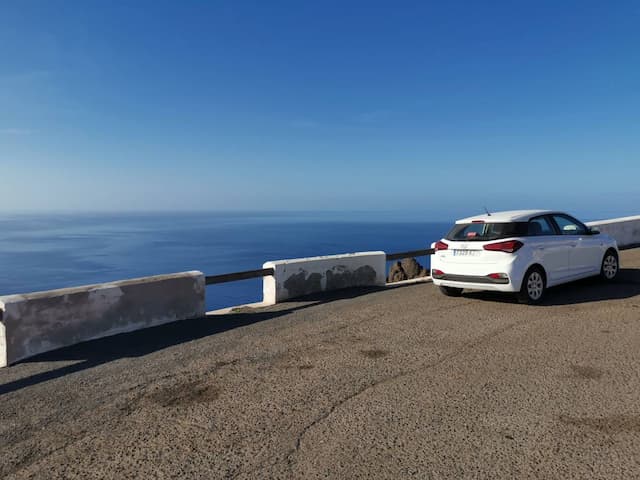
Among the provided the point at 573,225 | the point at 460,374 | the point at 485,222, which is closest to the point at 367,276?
the point at 485,222

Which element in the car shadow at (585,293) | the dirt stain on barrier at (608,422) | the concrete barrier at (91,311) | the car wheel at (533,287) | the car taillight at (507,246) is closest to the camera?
the dirt stain on barrier at (608,422)

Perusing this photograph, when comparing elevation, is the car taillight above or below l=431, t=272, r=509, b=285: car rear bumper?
above

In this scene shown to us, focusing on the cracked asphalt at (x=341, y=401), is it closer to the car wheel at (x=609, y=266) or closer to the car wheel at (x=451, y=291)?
the car wheel at (x=451, y=291)

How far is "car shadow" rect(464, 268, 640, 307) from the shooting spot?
24.9 ft

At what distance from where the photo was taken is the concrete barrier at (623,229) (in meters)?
16.0

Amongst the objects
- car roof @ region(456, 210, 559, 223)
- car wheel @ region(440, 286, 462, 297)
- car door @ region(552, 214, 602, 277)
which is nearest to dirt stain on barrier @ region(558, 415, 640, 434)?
car roof @ region(456, 210, 559, 223)

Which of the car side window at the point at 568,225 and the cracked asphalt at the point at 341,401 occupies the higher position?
the car side window at the point at 568,225

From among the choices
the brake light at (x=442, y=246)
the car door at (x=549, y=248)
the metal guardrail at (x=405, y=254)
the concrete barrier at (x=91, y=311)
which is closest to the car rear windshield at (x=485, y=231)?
the brake light at (x=442, y=246)

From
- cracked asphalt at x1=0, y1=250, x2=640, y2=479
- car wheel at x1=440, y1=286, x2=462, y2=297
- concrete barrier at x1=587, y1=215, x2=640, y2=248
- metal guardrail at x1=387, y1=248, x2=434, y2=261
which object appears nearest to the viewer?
cracked asphalt at x1=0, y1=250, x2=640, y2=479

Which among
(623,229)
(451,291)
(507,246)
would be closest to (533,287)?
(507,246)

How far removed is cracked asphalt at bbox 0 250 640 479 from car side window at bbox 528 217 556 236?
1.53 metres

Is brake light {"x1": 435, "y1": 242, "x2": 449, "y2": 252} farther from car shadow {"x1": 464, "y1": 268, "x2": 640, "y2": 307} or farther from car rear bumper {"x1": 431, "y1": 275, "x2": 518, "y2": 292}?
car shadow {"x1": 464, "y1": 268, "x2": 640, "y2": 307}

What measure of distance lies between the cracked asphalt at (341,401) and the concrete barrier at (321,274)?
6.32 ft

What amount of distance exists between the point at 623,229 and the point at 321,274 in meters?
13.7
